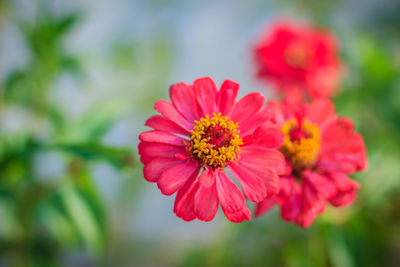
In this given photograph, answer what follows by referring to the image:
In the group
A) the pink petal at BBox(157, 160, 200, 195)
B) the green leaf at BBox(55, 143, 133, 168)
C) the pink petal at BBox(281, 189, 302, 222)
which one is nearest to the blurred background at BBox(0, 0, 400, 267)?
the green leaf at BBox(55, 143, 133, 168)

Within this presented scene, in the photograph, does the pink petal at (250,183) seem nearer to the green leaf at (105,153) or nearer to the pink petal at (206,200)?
the pink petal at (206,200)

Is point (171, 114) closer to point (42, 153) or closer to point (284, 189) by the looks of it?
point (284, 189)

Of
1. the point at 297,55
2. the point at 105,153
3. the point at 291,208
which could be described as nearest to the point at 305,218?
the point at 291,208

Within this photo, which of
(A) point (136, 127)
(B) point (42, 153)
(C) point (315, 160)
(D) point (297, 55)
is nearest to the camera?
(C) point (315, 160)

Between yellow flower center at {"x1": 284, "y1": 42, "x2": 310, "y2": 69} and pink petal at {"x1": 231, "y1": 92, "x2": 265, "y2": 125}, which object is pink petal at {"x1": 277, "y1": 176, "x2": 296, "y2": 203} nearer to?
pink petal at {"x1": 231, "y1": 92, "x2": 265, "y2": 125}

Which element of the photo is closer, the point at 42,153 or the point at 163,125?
the point at 163,125

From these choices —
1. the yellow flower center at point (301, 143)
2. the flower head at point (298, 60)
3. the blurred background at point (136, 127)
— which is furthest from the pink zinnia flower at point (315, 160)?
the flower head at point (298, 60)

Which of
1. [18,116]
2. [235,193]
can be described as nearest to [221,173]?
[235,193]
